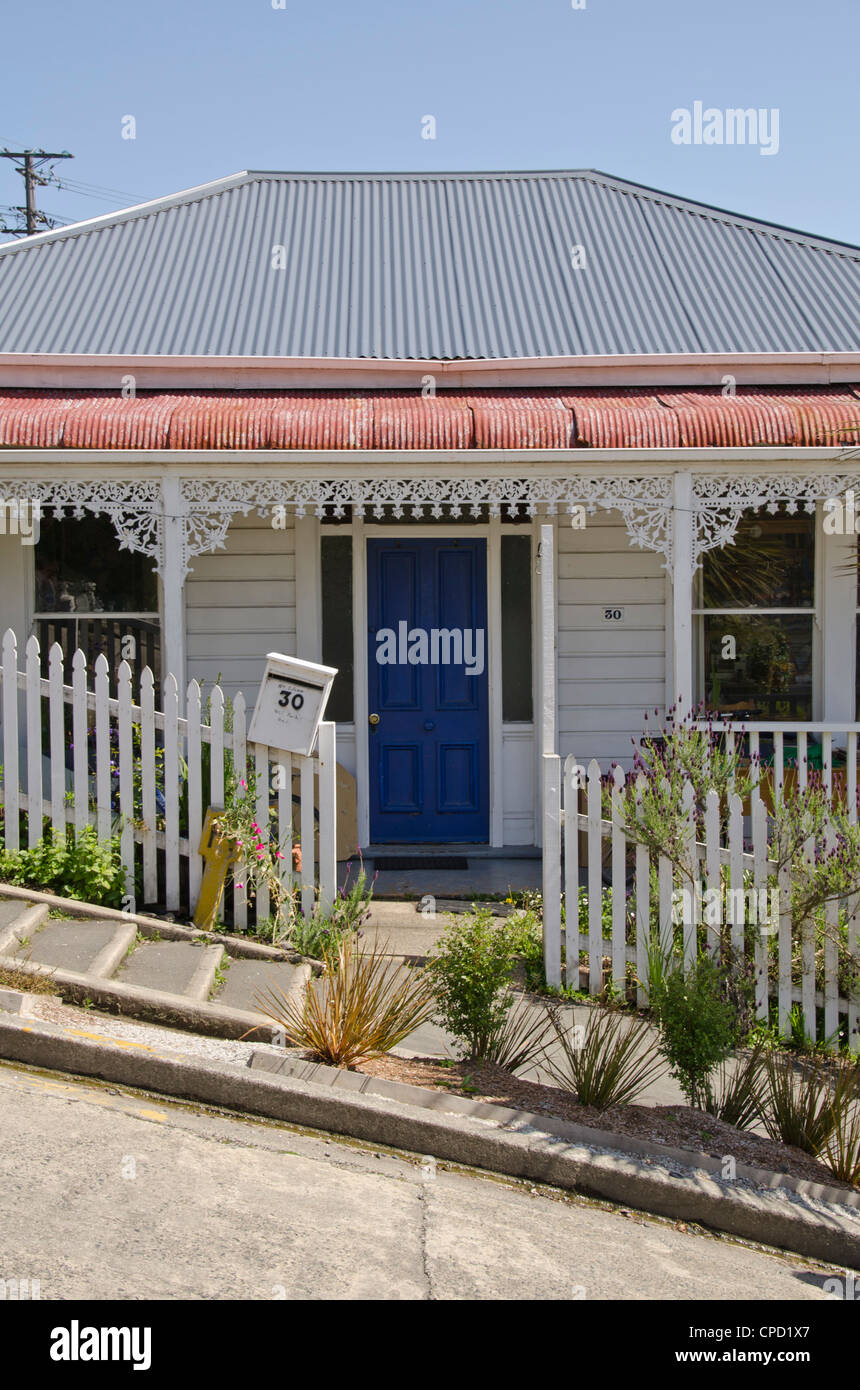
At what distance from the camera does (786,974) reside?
18.0 ft

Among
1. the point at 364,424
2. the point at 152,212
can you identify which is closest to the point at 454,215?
the point at 152,212

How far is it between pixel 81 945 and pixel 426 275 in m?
7.92

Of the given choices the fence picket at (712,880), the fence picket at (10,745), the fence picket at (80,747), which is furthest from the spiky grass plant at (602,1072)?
the fence picket at (10,745)

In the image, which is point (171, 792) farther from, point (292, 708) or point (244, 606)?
point (244, 606)

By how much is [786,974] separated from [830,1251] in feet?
5.59

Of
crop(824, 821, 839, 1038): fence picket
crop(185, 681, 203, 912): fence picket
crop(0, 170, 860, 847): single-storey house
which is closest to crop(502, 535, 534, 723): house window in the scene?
crop(0, 170, 860, 847): single-storey house

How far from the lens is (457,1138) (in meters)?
4.23

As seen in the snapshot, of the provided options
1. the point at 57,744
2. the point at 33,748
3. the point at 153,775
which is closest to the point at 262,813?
the point at 153,775

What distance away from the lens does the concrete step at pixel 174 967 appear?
538 centimetres

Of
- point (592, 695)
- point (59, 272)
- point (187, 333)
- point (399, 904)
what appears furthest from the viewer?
point (59, 272)

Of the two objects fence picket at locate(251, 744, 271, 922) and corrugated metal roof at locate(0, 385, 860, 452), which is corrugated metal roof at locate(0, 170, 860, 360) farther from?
fence picket at locate(251, 744, 271, 922)

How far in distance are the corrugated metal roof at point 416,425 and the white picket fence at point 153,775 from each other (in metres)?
2.17

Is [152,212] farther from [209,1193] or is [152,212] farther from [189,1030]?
[209,1193]

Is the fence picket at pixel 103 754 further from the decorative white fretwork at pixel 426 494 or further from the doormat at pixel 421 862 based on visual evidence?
the doormat at pixel 421 862
